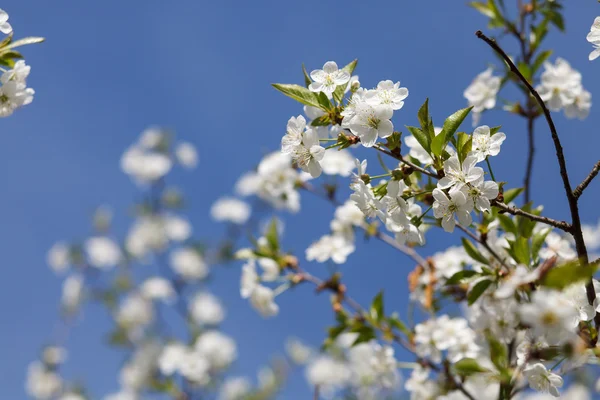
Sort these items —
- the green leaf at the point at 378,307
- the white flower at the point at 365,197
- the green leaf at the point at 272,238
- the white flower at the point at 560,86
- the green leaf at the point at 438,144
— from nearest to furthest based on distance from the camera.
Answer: the green leaf at the point at 438,144 → the white flower at the point at 365,197 → the green leaf at the point at 378,307 → the white flower at the point at 560,86 → the green leaf at the point at 272,238

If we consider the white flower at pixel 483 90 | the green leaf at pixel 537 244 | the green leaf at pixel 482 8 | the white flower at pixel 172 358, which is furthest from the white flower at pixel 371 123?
the white flower at pixel 172 358

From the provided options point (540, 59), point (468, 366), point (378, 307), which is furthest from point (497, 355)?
point (540, 59)

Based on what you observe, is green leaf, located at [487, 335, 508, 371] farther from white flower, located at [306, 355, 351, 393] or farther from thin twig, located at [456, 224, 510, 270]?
white flower, located at [306, 355, 351, 393]

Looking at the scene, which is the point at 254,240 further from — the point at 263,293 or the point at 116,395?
the point at 116,395

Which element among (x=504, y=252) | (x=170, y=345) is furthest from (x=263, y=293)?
(x=170, y=345)

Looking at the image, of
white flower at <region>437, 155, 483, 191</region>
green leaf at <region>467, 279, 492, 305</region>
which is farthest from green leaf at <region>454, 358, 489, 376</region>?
Answer: white flower at <region>437, 155, 483, 191</region>

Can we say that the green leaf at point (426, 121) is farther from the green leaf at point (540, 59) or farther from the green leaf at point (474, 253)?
the green leaf at point (540, 59)

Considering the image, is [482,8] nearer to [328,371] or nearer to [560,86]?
[560,86]
